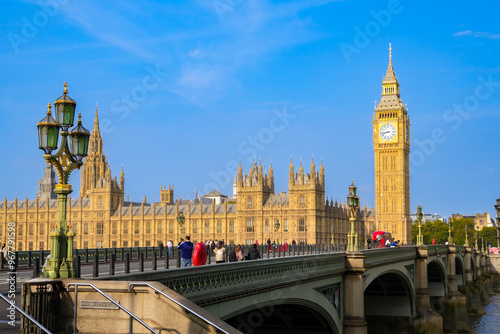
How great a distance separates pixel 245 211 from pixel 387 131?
136 feet

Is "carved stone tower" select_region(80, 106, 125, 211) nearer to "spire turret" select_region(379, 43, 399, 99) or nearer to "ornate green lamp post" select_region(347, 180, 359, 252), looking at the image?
"spire turret" select_region(379, 43, 399, 99)

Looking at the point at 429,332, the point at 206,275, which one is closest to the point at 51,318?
the point at 206,275

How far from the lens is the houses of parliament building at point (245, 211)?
99.6 meters

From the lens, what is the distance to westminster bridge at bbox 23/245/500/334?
10727mm

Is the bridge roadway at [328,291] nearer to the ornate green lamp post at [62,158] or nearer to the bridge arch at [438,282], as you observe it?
the bridge arch at [438,282]

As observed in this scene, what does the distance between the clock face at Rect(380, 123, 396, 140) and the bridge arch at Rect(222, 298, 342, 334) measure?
10661 cm

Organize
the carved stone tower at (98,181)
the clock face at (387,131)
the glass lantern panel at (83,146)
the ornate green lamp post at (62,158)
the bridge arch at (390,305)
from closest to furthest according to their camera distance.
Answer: the ornate green lamp post at (62,158)
the glass lantern panel at (83,146)
the bridge arch at (390,305)
the carved stone tower at (98,181)
the clock face at (387,131)

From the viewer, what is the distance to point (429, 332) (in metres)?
39.4

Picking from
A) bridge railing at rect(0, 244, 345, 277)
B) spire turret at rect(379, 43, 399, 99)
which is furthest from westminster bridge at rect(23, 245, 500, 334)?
spire turret at rect(379, 43, 399, 99)

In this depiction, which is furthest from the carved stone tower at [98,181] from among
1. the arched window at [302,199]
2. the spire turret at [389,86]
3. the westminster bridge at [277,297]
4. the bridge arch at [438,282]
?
the westminster bridge at [277,297]

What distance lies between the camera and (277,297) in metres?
18.0

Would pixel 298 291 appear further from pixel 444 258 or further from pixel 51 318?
pixel 444 258

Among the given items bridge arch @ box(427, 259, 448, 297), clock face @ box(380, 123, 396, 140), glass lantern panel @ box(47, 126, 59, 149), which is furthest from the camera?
clock face @ box(380, 123, 396, 140)

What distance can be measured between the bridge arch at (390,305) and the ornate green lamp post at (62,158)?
27664 mm
